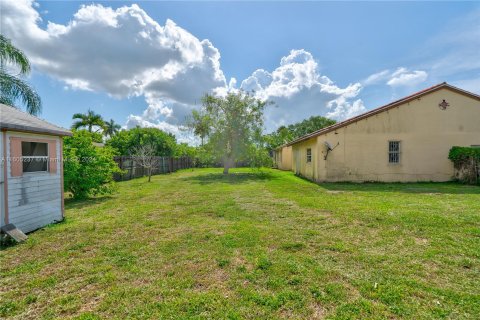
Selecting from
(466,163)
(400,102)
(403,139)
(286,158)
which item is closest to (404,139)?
(403,139)

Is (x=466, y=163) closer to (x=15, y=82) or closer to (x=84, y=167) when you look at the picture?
(x=84, y=167)

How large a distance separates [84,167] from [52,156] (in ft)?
10.3

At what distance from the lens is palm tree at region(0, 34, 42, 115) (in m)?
10.8

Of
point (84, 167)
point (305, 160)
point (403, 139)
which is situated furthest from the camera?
point (305, 160)

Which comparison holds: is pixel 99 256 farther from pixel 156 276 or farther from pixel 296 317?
pixel 296 317

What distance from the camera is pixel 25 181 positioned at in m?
5.20

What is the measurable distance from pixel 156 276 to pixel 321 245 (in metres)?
2.75

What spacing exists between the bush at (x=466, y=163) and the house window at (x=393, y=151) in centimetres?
281

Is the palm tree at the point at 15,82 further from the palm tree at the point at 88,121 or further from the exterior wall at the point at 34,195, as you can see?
the palm tree at the point at 88,121

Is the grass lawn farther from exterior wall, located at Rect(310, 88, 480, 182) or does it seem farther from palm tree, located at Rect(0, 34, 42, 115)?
palm tree, located at Rect(0, 34, 42, 115)

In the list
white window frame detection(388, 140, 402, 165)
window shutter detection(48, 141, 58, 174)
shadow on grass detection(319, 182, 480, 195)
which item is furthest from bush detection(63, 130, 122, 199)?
white window frame detection(388, 140, 402, 165)

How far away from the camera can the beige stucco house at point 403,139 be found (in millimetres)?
12703

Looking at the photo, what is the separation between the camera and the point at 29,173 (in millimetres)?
5344

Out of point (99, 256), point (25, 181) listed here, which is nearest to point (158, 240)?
point (99, 256)
